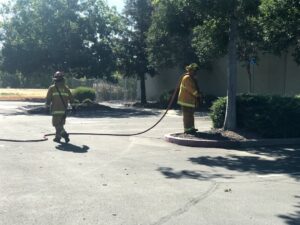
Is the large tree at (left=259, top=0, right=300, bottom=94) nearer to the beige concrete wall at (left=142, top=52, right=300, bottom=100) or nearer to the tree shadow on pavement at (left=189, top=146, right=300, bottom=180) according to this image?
the tree shadow on pavement at (left=189, top=146, right=300, bottom=180)

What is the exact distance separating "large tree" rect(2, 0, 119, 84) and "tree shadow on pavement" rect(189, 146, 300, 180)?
19.9 meters

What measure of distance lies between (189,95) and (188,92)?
9 centimetres

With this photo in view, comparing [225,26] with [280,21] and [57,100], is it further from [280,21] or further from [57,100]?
[57,100]

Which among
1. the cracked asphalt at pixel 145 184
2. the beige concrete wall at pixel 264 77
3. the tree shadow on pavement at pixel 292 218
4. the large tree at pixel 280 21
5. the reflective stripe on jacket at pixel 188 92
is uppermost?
the large tree at pixel 280 21

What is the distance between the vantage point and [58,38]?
3103 centimetres

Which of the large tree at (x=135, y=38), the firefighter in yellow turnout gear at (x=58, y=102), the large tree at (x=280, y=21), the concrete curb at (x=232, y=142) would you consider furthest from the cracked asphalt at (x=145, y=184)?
the large tree at (x=135, y=38)

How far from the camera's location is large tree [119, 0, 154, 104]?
3328 centimetres

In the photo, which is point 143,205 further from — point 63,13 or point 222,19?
point 63,13

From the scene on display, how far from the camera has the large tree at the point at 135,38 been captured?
33.3m

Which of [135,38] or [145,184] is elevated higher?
[135,38]

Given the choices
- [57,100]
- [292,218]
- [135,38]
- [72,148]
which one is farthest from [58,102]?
[135,38]

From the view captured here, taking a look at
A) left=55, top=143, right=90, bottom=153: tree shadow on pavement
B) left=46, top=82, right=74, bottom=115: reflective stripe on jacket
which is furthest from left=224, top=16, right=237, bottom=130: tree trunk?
left=46, top=82, right=74, bottom=115: reflective stripe on jacket

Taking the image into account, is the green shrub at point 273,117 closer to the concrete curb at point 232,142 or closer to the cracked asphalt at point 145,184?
the concrete curb at point 232,142

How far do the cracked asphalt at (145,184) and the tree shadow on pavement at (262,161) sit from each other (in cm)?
2
